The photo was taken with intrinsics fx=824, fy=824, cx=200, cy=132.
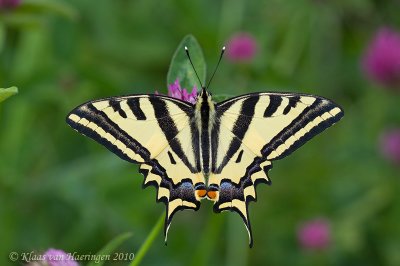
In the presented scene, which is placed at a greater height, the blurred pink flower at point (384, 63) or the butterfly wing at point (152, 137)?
the blurred pink flower at point (384, 63)

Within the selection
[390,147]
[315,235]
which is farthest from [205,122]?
[390,147]

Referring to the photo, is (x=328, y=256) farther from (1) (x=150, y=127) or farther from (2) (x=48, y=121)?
(1) (x=150, y=127)

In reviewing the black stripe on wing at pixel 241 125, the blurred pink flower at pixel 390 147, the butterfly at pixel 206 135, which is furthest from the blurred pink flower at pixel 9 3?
the blurred pink flower at pixel 390 147

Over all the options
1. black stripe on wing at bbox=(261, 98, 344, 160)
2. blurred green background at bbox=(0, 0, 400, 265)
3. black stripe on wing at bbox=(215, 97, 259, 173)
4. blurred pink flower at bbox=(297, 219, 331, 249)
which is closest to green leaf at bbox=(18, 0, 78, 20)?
blurred green background at bbox=(0, 0, 400, 265)

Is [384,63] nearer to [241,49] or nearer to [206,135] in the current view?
[241,49]

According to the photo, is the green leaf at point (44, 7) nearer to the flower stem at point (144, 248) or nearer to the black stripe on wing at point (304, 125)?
the black stripe on wing at point (304, 125)

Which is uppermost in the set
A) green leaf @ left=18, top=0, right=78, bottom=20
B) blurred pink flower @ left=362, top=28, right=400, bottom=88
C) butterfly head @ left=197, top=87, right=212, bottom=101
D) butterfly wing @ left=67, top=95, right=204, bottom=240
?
blurred pink flower @ left=362, top=28, right=400, bottom=88

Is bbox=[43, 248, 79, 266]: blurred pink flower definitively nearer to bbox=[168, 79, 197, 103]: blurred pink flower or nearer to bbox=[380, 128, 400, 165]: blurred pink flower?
bbox=[168, 79, 197, 103]: blurred pink flower
